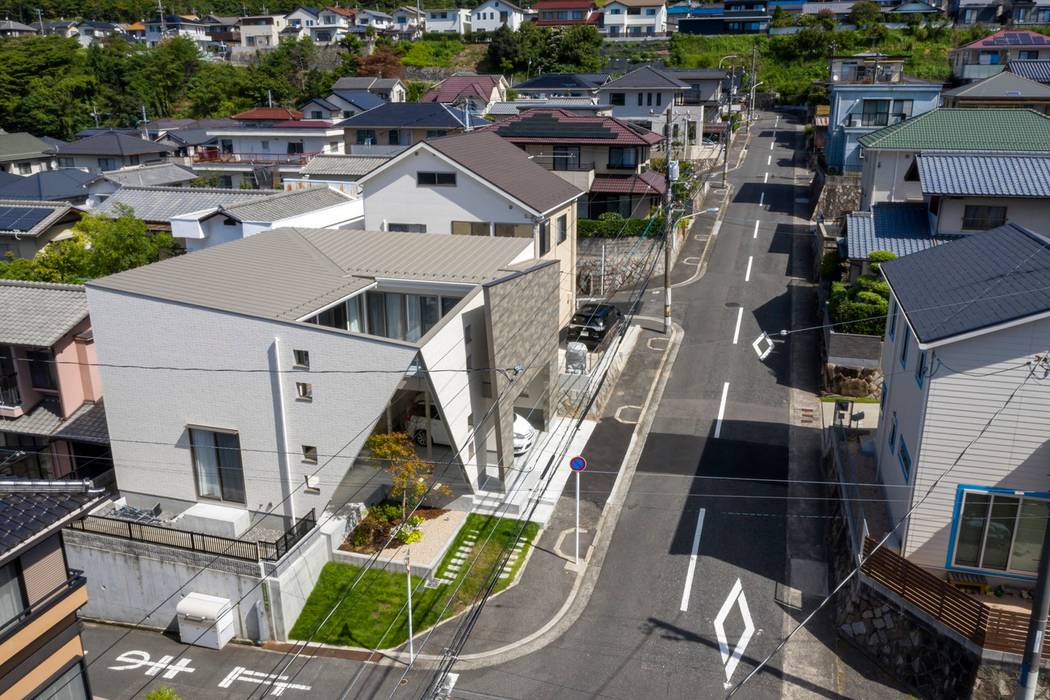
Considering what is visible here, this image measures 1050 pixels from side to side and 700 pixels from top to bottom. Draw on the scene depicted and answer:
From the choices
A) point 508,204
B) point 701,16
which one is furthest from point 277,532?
point 701,16

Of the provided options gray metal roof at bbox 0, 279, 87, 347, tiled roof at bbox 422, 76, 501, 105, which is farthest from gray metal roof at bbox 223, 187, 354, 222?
tiled roof at bbox 422, 76, 501, 105

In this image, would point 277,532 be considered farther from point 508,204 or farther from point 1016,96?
point 1016,96

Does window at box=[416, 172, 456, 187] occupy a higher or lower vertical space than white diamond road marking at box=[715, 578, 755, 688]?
higher

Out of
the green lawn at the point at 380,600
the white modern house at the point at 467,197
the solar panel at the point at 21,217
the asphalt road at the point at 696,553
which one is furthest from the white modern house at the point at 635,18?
the green lawn at the point at 380,600

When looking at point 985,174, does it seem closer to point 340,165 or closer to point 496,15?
point 340,165

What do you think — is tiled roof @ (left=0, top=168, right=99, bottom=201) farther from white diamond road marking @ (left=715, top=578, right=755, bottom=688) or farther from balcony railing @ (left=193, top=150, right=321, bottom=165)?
white diamond road marking @ (left=715, top=578, right=755, bottom=688)

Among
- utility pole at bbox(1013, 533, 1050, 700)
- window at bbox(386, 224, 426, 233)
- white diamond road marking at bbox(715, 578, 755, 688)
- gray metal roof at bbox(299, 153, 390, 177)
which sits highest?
gray metal roof at bbox(299, 153, 390, 177)

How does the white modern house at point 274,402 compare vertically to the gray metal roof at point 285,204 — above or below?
below

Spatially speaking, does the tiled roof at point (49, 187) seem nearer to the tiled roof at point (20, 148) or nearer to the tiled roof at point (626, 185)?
the tiled roof at point (20, 148)
